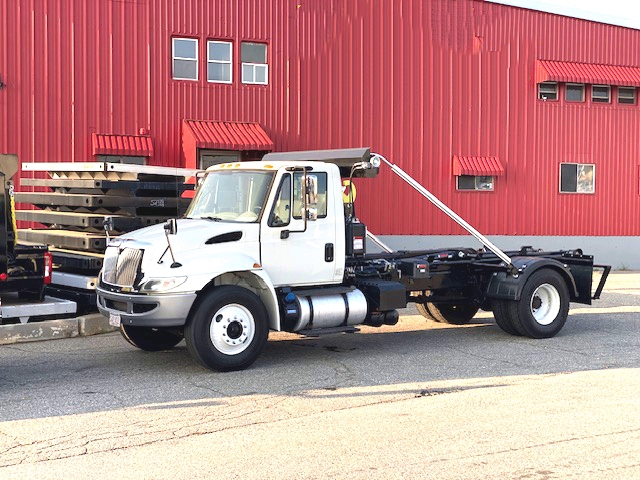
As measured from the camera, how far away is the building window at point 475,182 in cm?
2406

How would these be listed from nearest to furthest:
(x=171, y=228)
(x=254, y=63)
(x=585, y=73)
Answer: (x=171, y=228)
(x=254, y=63)
(x=585, y=73)

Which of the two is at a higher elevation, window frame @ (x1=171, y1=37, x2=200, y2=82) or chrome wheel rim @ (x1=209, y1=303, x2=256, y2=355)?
window frame @ (x1=171, y1=37, x2=200, y2=82)

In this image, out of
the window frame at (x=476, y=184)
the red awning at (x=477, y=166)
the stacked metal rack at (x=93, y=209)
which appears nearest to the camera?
the stacked metal rack at (x=93, y=209)

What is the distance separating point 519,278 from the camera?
38.0ft

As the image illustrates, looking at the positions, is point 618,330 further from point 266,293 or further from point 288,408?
point 288,408

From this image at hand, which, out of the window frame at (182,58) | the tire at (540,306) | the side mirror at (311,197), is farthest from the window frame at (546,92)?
the side mirror at (311,197)

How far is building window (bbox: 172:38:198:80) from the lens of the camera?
20.6 metres

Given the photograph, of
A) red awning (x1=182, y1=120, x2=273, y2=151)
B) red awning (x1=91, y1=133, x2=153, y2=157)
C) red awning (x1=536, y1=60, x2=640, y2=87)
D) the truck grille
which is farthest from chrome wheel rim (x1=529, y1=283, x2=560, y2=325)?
red awning (x1=536, y1=60, x2=640, y2=87)

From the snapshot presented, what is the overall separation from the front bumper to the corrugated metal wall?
11144 mm

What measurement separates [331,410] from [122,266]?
3288 millimetres

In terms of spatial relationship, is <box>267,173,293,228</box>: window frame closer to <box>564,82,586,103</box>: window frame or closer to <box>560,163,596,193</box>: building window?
<box>560,163,596,193</box>: building window

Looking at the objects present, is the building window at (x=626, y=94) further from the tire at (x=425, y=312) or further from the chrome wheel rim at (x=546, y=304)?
the chrome wheel rim at (x=546, y=304)

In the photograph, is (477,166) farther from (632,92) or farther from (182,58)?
(182,58)

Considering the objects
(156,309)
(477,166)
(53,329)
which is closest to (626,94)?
(477,166)
